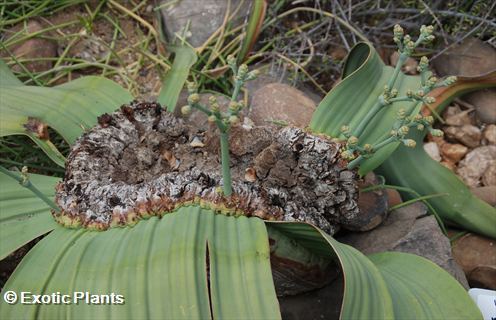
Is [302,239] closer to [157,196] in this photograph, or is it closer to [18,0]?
[157,196]

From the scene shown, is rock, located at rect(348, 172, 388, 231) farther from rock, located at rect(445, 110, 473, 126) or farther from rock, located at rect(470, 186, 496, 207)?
rock, located at rect(445, 110, 473, 126)

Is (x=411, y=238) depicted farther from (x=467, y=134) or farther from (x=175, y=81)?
(x=175, y=81)

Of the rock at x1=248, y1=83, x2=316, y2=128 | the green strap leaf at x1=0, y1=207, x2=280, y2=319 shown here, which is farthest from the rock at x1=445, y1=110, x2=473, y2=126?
the green strap leaf at x1=0, y1=207, x2=280, y2=319

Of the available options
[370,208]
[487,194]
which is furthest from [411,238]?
[487,194]

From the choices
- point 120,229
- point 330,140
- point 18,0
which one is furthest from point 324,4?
point 120,229

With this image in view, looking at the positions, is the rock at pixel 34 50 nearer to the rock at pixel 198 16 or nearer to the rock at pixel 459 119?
the rock at pixel 198 16

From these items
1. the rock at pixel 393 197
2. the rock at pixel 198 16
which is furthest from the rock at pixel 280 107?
the rock at pixel 198 16
